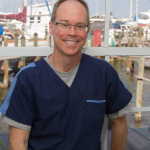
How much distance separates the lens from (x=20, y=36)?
1.46 m

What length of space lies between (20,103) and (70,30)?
1.45ft

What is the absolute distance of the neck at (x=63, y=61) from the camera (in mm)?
1089

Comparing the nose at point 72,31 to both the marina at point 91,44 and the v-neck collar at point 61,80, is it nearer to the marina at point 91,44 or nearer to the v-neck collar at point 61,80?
the v-neck collar at point 61,80

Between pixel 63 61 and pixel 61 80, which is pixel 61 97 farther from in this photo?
pixel 63 61

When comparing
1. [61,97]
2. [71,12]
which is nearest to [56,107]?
[61,97]

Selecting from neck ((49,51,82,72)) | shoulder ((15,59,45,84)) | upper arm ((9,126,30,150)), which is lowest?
upper arm ((9,126,30,150))

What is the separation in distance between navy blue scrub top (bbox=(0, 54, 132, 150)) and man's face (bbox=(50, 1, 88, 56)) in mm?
→ 133

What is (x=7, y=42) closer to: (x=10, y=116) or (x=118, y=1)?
(x=10, y=116)

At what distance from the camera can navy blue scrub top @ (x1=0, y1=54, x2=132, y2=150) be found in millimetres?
Answer: 1019

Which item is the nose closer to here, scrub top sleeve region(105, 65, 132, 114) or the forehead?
the forehead

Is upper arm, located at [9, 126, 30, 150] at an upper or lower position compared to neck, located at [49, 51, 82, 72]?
lower

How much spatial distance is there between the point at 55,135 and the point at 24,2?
0.87m

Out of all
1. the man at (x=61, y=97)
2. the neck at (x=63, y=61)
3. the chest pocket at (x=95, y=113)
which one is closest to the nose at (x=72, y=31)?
the man at (x=61, y=97)

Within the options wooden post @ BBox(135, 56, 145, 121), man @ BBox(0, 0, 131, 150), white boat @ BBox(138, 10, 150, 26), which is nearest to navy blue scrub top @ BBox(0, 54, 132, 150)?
man @ BBox(0, 0, 131, 150)
